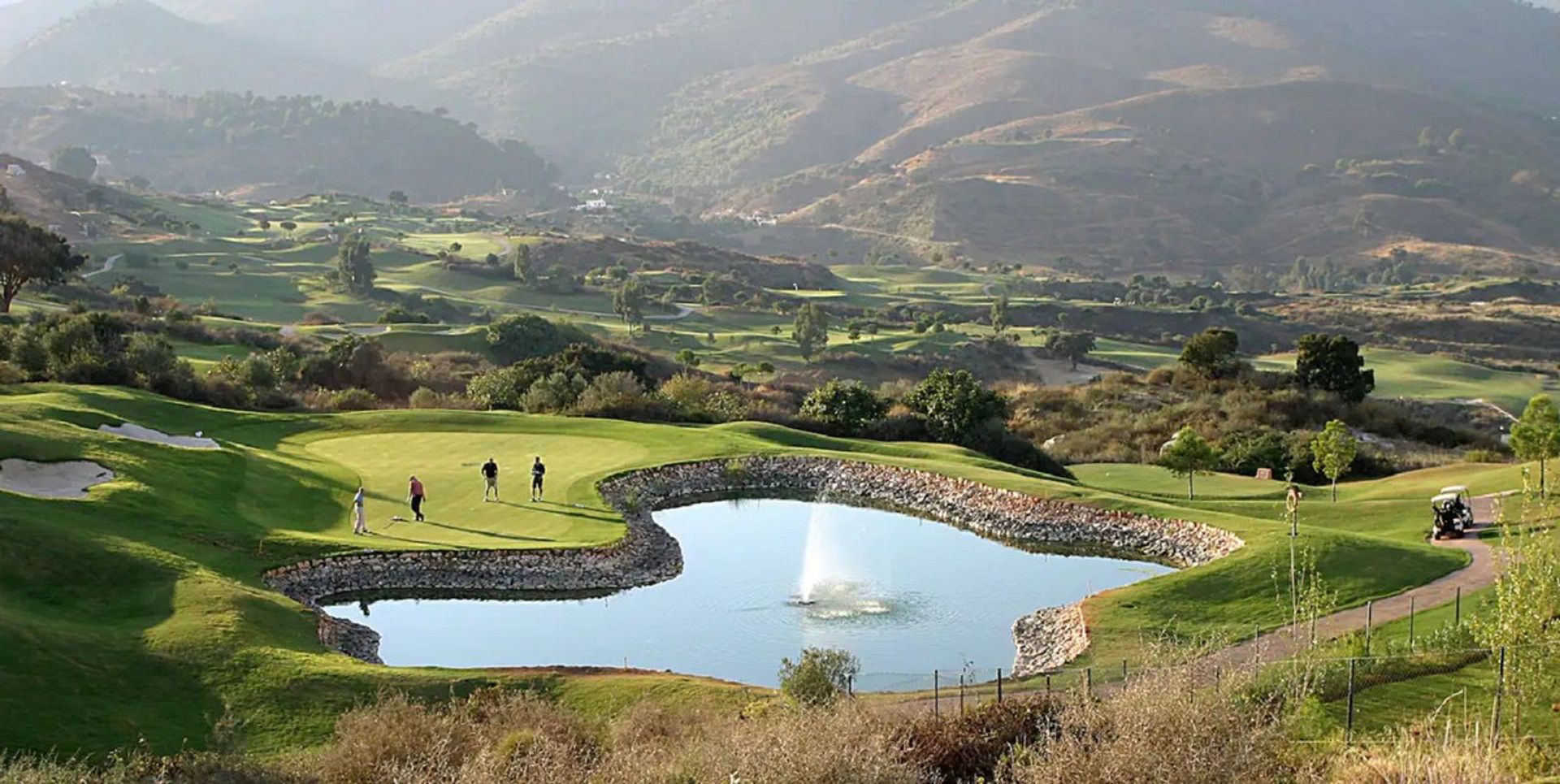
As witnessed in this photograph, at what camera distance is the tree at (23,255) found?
219ft

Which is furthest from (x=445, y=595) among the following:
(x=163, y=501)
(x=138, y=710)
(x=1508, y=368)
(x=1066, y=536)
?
(x=1508, y=368)

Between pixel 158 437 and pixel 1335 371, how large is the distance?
154 ft

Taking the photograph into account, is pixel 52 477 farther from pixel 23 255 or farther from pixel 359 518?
pixel 23 255

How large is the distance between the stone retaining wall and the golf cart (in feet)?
15.6

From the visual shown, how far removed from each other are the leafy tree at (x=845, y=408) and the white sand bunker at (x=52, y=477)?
26.5 metres

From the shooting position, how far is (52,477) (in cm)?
3034

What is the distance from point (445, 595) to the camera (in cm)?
2942

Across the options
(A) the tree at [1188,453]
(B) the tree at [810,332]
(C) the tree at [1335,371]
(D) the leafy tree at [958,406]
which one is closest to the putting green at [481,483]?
(D) the leafy tree at [958,406]

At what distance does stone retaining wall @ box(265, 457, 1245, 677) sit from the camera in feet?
88.8

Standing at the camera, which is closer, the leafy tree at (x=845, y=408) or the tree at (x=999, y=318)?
the leafy tree at (x=845, y=408)

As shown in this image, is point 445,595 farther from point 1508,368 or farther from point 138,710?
point 1508,368

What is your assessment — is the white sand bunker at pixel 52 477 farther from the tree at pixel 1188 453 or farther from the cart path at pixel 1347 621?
the tree at pixel 1188 453

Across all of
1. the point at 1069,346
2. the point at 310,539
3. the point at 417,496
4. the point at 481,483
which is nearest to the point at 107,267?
the point at 1069,346

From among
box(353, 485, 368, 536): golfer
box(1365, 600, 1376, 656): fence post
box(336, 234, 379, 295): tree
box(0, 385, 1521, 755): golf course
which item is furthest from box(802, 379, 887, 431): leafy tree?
box(336, 234, 379, 295): tree
